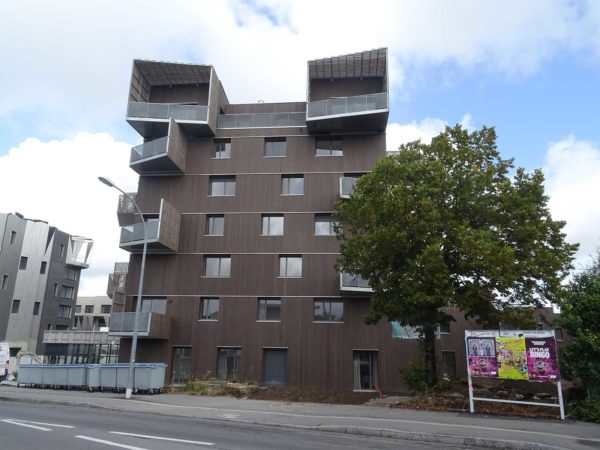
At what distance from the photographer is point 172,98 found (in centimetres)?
3259

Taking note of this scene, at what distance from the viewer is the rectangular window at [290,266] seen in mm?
27828

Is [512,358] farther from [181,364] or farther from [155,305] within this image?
[155,305]

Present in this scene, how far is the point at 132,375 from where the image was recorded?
64.6 feet

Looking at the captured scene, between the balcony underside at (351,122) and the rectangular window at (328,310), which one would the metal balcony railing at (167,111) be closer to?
the balcony underside at (351,122)

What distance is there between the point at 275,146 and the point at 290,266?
26.4ft

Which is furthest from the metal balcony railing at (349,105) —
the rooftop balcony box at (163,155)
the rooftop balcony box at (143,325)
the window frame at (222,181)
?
the rooftop balcony box at (143,325)

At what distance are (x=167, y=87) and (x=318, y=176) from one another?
42.1 feet

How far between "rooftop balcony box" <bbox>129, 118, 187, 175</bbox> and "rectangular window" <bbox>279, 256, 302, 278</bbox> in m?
8.86

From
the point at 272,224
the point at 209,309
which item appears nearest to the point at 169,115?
the point at 272,224

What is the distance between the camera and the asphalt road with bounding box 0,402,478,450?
895 cm

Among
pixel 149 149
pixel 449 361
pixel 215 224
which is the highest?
pixel 149 149

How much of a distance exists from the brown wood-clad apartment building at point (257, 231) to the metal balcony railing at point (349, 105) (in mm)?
66

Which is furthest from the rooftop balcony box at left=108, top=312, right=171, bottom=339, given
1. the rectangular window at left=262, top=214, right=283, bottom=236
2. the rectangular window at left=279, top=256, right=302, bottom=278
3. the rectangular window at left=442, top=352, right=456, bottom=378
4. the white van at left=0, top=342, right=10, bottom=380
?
the rectangular window at left=442, top=352, right=456, bottom=378

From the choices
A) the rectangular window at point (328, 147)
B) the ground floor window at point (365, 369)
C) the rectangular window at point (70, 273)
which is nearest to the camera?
the ground floor window at point (365, 369)
